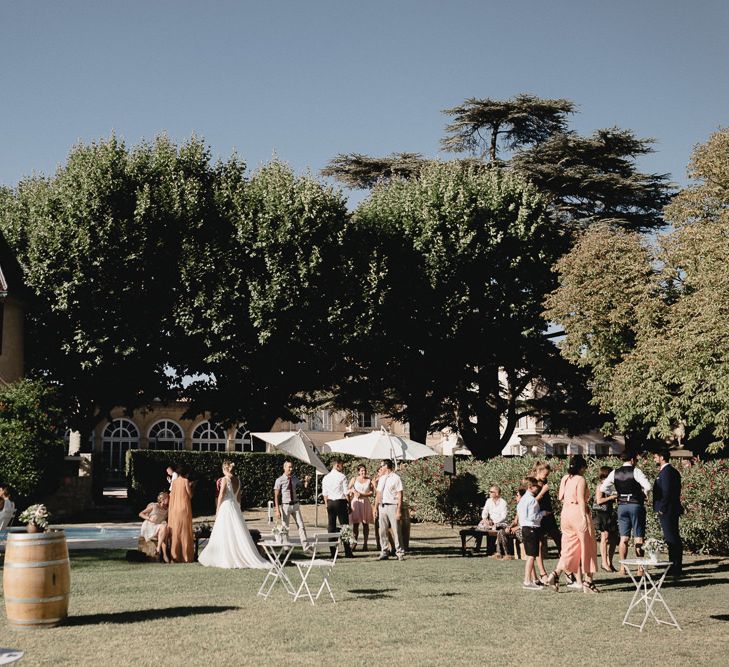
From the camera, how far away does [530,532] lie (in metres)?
14.3

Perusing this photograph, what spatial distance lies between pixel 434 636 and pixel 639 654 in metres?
2.21

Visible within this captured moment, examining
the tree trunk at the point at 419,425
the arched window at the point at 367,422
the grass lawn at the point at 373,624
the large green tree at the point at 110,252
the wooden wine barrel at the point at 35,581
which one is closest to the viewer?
the grass lawn at the point at 373,624

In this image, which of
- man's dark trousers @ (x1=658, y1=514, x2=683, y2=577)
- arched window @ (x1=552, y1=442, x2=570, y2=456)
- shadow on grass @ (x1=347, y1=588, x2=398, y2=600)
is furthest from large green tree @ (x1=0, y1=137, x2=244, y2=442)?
arched window @ (x1=552, y1=442, x2=570, y2=456)

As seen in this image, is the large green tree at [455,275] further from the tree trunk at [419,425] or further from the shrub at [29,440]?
the shrub at [29,440]

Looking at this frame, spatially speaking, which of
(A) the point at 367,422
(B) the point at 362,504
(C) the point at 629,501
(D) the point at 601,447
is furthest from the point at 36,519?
(D) the point at 601,447

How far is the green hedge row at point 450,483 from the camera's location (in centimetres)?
1889

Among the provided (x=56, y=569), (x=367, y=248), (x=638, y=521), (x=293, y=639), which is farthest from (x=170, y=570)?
(x=367, y=248)

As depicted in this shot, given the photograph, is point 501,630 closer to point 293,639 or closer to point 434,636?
point 434,636

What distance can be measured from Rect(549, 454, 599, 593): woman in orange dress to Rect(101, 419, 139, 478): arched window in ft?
173

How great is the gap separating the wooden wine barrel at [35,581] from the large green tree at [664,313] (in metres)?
19.0

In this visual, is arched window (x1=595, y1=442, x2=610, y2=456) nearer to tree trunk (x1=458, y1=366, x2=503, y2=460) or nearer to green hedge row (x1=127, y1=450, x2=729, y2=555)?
tree trunk (x1=458, y1=366, x2=503, y2=460)

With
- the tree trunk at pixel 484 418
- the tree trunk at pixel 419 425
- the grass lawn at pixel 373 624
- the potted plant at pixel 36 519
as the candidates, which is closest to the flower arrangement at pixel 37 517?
the potted plant at pixel 36 519

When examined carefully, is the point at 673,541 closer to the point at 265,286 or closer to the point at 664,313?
the point at 664,313

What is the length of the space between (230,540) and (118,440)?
1906 inches
